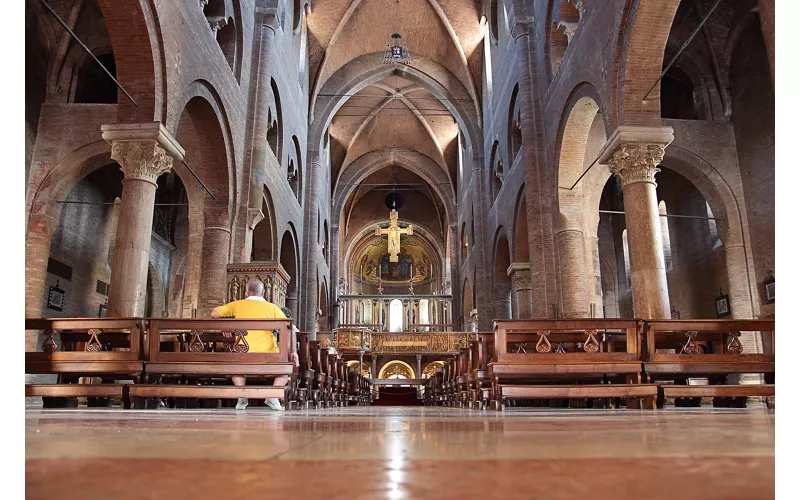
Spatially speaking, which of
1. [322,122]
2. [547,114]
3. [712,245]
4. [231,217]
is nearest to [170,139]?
[231,217]

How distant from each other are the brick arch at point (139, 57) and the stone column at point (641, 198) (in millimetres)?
6865

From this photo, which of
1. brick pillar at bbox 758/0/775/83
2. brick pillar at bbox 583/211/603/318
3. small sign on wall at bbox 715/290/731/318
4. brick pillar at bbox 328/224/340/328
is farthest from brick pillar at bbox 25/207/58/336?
brick pillar at bbox 328/224/340/328

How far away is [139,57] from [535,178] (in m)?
8.51

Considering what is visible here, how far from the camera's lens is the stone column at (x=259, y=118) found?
12.4 meters

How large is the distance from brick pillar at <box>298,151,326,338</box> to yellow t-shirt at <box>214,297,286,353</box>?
13540mm

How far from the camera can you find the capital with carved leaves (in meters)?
8.34

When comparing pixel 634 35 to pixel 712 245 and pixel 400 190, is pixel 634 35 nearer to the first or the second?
pixel 712 245

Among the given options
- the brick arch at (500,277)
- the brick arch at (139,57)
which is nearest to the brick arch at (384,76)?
the brick arch at (500,277)

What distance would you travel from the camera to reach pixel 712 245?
1440cm

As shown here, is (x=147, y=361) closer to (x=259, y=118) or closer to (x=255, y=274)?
(x=255, y=274)

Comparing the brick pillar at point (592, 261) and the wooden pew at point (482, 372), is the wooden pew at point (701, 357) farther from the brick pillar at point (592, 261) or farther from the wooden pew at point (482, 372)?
the brick pillar at point (592, 261)

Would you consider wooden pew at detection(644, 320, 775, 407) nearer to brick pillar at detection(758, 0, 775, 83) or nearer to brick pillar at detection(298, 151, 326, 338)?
brick pillar at detection(758, 0, 775, 83)

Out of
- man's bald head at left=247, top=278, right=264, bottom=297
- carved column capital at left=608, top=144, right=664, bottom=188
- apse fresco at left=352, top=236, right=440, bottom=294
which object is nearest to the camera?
man's bald head at left=247, top=278, right=264, bottom=297

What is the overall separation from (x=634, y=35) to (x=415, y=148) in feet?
76.6
